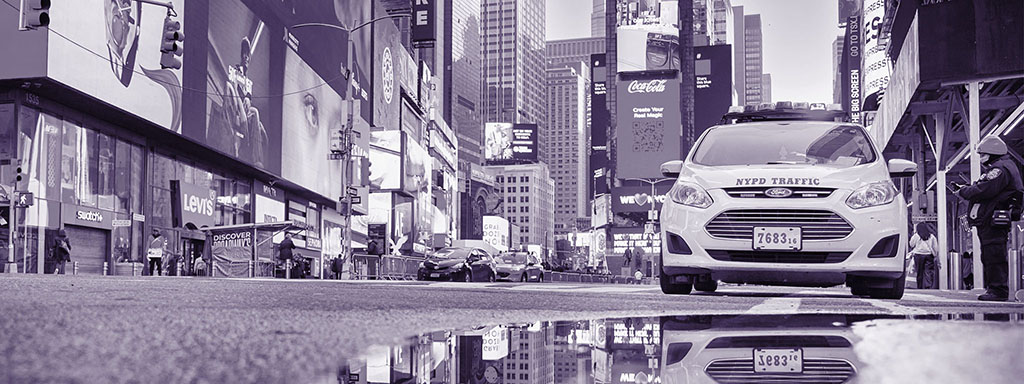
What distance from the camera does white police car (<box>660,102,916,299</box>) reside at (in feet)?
24.1

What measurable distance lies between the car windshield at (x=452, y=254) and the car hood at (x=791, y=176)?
2108 centimetres

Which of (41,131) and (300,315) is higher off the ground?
(41,131)

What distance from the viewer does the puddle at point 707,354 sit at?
1.62m

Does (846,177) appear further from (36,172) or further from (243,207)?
(243,207)

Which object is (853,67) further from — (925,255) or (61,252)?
(61,252)

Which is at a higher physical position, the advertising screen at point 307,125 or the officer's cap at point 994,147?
the advertising screen at point 307,125

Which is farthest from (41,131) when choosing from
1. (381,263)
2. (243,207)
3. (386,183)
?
(386,183)

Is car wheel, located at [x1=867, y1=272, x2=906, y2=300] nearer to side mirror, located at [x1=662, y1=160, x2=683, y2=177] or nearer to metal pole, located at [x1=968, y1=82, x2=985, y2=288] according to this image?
side mirror, located at [x1=662, y1=160, x2=683, y2=177]

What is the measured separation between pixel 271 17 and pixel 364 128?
20.4m

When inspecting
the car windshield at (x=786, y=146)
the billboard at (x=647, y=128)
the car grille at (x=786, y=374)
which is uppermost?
the billboard at (x=647, y=128)

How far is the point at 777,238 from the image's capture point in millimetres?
7348

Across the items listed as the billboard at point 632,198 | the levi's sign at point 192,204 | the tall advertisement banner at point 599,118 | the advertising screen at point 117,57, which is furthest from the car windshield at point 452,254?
the tall advertisement banner at point 599,118

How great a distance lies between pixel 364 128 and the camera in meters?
64.2

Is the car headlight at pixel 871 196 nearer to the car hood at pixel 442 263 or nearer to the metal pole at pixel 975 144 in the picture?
the metal pole at pixel 975 144
